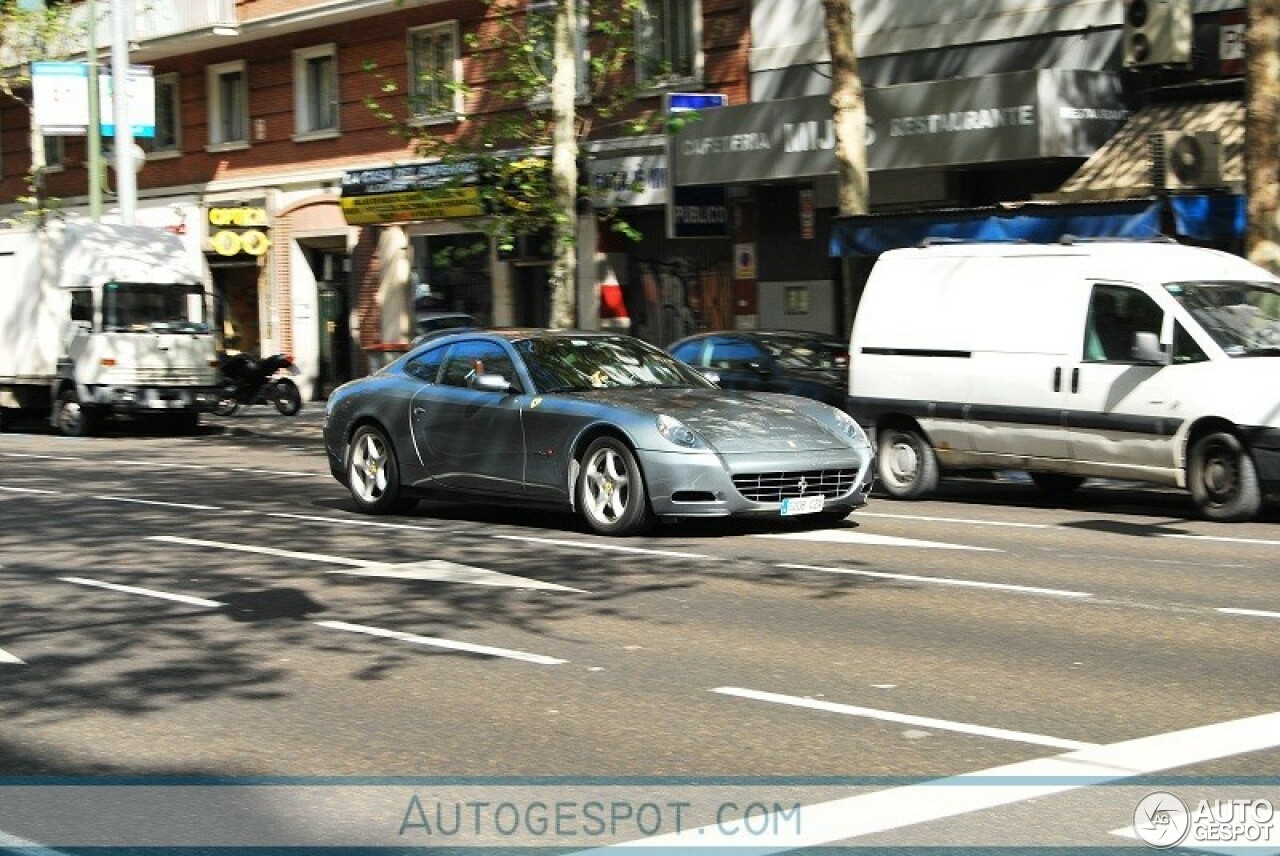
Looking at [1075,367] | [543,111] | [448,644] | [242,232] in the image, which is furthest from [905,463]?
[242,232]

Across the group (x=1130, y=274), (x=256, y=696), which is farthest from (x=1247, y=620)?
(x=1130, y=274)

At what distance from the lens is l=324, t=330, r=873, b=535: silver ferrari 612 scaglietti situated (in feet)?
42.3

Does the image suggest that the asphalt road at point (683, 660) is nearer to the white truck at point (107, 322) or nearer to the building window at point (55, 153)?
the white truck at point (107, 322)

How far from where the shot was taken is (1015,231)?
18844 millimetres

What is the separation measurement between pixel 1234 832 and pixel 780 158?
20571mm

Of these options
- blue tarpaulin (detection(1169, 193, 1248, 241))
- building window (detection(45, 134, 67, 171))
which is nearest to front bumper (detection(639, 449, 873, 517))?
blue tarpaulin (detection(1169, 193, 1248, 241))

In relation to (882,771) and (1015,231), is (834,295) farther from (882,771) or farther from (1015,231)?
(882,771)

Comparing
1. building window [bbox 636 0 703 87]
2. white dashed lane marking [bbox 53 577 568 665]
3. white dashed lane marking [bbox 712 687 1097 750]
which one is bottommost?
white dashed lane marking [bbox 53 577 568 665]

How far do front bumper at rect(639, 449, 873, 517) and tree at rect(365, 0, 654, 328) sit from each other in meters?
11.6

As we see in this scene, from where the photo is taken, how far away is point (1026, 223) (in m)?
18.8

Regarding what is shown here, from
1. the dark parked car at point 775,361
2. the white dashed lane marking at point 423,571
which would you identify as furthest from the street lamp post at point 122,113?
the white dashed lane marking at point 423,571

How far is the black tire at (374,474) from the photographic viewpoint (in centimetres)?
1527

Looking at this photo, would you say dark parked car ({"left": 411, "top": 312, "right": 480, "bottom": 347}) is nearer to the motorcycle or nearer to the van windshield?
the motorcycle

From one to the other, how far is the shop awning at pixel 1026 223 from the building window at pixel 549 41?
6136 millimetres
